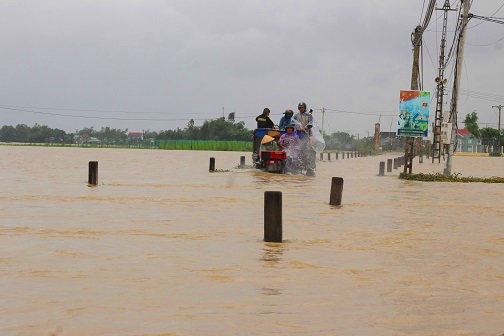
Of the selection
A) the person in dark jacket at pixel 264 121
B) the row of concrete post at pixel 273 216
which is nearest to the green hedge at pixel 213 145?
the person in dark jacket at pixel 264 121

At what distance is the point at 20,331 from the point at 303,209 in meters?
10.6

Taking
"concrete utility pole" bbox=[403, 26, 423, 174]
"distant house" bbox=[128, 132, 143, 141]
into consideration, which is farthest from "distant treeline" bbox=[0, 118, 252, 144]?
"concrete utility pole" bbox=[403, 26, 423, 174]

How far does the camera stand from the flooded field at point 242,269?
6.24 meters

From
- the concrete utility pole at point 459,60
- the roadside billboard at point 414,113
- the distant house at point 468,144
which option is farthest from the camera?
the distant house at point 468,144

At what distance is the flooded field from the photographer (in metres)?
6.24

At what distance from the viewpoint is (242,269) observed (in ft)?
28.3

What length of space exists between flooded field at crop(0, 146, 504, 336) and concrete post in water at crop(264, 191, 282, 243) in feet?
0.73

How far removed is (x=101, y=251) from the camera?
956 centimetres

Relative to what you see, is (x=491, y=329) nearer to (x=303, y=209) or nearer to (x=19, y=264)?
(x=19, y=264)

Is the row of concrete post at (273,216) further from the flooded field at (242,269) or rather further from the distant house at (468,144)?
the distant house at (468,144)

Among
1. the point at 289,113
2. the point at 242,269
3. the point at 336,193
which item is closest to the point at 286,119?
the point at 289,113

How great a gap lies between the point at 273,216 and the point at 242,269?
6.61 feet

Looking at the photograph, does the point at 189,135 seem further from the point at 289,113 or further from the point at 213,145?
the point at 289,113

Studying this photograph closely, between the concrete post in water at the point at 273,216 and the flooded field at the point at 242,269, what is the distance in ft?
0.73
